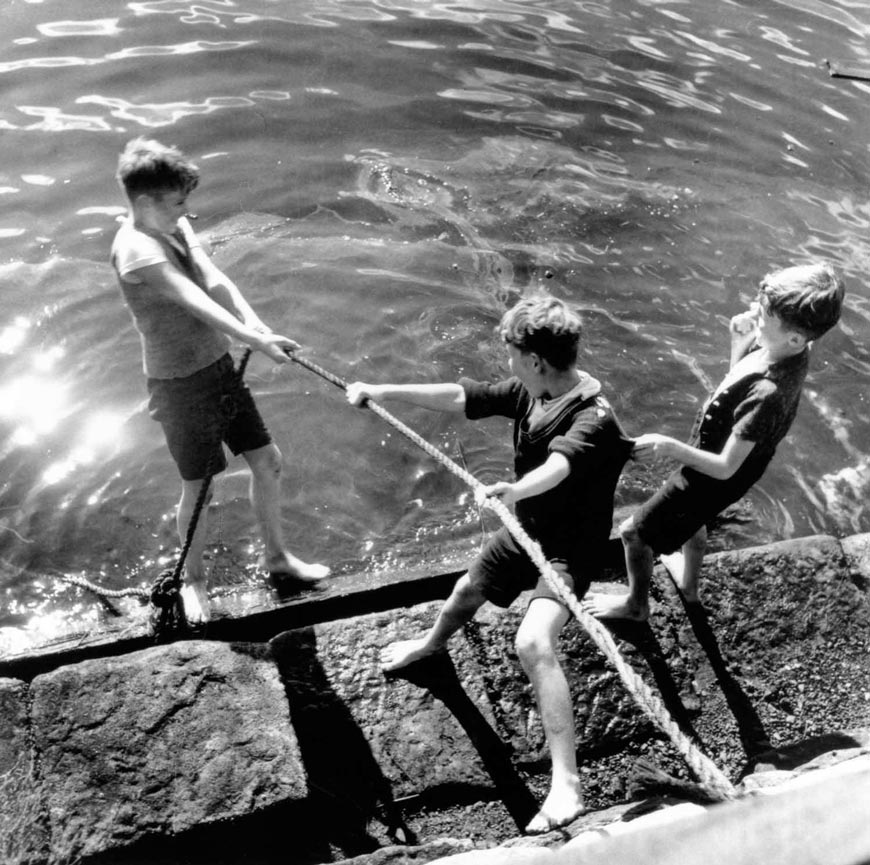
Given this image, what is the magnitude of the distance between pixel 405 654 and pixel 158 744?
105 cm

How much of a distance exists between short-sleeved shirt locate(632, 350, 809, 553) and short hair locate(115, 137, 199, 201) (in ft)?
7.45

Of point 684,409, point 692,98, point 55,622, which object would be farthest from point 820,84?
point 55,622

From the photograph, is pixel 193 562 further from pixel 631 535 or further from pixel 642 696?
pixel 642 696

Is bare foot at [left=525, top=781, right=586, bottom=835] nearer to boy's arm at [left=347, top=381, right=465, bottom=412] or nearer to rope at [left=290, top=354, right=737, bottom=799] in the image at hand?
rope at [left=290, top=354, right=737, bottom=799]

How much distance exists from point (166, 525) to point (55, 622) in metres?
0.80

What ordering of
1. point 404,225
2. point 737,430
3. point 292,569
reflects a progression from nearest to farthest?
point 737,430 → point 292,569 → point 404,225

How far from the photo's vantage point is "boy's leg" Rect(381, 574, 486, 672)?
12.6 feet

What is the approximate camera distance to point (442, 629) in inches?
158

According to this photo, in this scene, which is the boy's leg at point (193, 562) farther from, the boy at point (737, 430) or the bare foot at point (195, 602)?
the boy at point (737, 430)

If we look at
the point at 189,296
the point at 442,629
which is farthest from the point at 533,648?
the point at 189,296

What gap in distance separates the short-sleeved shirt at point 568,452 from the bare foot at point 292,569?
1.63m

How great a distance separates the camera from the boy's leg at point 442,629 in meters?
3.84

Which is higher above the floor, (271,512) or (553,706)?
(553,706)

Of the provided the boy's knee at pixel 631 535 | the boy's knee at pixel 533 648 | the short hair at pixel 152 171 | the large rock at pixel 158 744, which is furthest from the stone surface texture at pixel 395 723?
the short hair at pixel 152 171
